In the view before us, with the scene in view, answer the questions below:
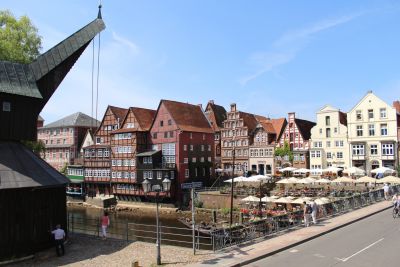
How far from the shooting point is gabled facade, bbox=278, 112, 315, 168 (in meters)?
63.0

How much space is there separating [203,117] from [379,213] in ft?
136

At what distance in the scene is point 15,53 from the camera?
2917cm

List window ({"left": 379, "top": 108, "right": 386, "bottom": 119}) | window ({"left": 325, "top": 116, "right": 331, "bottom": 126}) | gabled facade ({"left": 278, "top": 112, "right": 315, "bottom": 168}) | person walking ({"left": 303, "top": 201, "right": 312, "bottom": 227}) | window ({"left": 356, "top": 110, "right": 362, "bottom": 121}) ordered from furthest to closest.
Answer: gabled facade ({"left": 278, "top": 112, "right": 315, "bottom": 168}) < window ({"left": 325, "top": 116, "right": 331, "bottom": 126}) < window ({"left": 356, "top": 110, "right": 362, "bottom": 121}) < window ({"left": 379, "top": 108, "right": 386, "bottom": 119}) < person walking ({"left": 303, "top": 201, "right": 312, "bottom": 227})

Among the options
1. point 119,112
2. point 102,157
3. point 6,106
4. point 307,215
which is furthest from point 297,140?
point 6,106

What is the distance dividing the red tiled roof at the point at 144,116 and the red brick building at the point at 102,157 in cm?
438

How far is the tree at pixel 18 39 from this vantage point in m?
28.7

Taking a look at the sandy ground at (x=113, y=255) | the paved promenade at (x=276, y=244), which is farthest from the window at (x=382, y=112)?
the sandy ground at (x=113, y=255)

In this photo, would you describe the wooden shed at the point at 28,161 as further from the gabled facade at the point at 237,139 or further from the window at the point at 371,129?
the gabled facade at the point at 237,139

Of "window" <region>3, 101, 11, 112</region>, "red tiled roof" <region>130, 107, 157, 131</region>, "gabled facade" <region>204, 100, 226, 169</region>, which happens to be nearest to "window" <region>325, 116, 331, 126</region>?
"gabled facade" <region>204, 100, 226, 169</region>

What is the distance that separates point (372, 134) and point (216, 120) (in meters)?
29.4

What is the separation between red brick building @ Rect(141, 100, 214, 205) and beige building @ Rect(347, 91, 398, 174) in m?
22.1

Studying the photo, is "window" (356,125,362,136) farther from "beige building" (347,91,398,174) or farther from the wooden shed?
the wooden shed

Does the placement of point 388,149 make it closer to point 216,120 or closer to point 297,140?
point 297,140

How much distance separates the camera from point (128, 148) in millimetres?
62562
